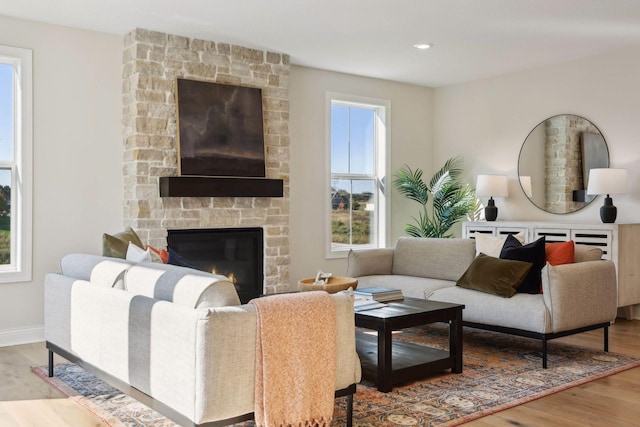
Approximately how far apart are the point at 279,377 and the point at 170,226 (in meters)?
3.17

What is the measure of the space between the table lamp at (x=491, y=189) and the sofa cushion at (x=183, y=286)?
4.48 m

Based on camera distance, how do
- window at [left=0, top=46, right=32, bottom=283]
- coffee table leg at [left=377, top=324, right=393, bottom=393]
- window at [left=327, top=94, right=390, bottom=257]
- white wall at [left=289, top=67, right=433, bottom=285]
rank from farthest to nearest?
1. window at [left=327, top=94, right=390, bottom=257]
2. white wall at [left=289, top=67, right=433, bottom=285]
3. window at [left=0, top=46, right=32, bottom=283]
4. coffee table leg at [left=377, top=324, right=393, bottom=393]

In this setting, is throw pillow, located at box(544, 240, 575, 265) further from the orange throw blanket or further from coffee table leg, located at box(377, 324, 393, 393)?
the orange throw blanket

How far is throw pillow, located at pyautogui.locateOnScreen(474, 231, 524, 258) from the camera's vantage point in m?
5.05

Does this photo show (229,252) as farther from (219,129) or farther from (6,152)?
(6,152)

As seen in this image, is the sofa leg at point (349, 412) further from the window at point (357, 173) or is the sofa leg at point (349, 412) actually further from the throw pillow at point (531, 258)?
the window at point (357, 173)

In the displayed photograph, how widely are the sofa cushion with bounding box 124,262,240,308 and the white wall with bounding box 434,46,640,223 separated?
4.71 meters

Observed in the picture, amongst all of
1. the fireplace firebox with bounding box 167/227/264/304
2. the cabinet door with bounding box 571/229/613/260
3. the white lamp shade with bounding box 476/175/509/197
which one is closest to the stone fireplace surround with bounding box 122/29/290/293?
the fireplace firebox with bounding box 167/227/264/304

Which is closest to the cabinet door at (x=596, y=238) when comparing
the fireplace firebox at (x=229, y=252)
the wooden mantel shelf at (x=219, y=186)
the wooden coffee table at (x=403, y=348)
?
the wooden coffee table at (x=403, y=348)

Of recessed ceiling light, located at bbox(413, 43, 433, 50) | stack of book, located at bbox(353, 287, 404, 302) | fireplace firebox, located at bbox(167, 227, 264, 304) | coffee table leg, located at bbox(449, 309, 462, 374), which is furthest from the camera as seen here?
recessed ceiling light, located at bbox(413, 43, 433, 50)

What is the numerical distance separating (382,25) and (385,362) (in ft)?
9.57

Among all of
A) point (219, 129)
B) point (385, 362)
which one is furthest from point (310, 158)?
point (385, 362)

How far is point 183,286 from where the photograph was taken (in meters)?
2.71

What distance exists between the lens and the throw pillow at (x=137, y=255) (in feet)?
11.9
